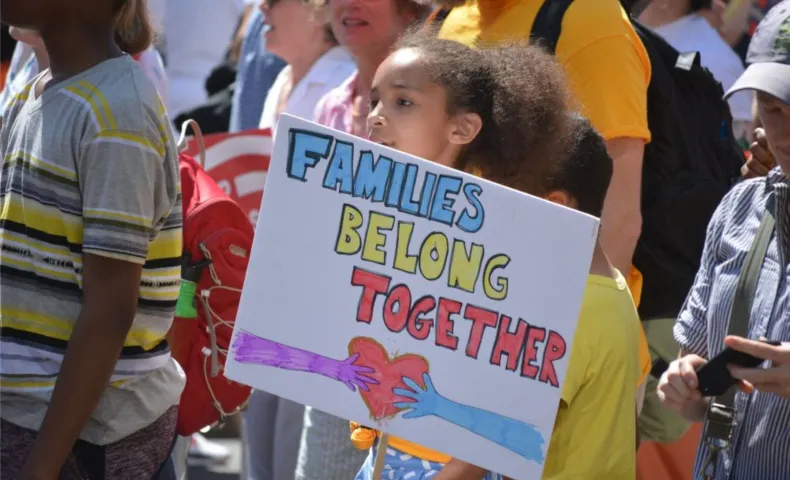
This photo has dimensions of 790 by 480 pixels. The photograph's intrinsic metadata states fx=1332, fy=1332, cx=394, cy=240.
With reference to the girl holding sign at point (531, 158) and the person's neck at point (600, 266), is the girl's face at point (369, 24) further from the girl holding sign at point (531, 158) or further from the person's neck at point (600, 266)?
the person's neck at point (600, 266)

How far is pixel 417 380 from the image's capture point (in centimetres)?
249

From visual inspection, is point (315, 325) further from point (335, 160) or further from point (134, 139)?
point (134, 139)

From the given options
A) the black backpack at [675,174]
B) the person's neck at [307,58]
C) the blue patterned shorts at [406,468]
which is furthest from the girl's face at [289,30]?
the blue patterned shorts at [406,468]

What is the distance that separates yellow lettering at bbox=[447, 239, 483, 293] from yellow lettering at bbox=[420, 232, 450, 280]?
18 mm

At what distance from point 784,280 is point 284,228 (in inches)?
43.4

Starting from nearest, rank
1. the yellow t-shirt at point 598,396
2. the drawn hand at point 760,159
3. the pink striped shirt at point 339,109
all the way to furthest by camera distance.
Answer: the yellow t-shirt at point 598,396 → the drawn hand at point 760,159 → the pink striped shirt at point 339,109

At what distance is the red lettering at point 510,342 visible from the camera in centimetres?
246

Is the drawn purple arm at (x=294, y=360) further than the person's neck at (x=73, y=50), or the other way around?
the person's neck at (x=73, y=50)

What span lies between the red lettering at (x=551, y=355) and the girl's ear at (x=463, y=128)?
54 centimetres

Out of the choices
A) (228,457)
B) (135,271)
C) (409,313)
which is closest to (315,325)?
(409,313)

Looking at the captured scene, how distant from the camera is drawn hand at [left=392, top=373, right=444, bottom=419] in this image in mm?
2480

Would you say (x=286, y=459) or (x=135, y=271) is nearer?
(x=135, y=271)

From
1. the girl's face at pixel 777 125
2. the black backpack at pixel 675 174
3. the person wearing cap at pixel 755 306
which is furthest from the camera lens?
the black backpack at pixel 675 174

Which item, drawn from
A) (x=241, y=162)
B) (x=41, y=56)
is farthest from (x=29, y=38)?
(x=241, y=162)
